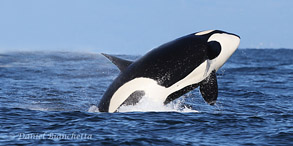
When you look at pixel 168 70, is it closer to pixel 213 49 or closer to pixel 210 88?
pixel 213 49

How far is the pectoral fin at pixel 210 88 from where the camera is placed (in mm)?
11438

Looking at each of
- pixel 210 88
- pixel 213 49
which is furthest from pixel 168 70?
pixel 210 88

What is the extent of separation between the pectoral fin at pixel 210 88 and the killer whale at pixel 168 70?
10 centimetres

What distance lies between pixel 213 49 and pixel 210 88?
1.05 meters

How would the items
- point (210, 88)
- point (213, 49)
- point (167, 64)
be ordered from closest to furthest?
point (167, 64) → point (213, 49) → point (210, 88)

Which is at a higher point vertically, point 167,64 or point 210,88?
point 167,64

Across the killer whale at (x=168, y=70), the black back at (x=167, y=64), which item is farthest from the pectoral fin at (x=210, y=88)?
the black back at (x=167, y=64)

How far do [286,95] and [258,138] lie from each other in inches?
404

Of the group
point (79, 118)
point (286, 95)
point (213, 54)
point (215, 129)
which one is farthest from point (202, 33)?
point (286, 95)

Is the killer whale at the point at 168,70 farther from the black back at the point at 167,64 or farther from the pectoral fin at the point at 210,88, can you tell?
the pectoral fin at the point at 210,88

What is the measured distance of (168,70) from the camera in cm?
1070

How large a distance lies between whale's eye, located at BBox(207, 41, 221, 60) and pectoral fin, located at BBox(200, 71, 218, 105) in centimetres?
48

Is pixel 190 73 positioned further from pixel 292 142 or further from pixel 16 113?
pixel 16 113

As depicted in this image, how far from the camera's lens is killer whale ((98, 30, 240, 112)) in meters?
10.7
